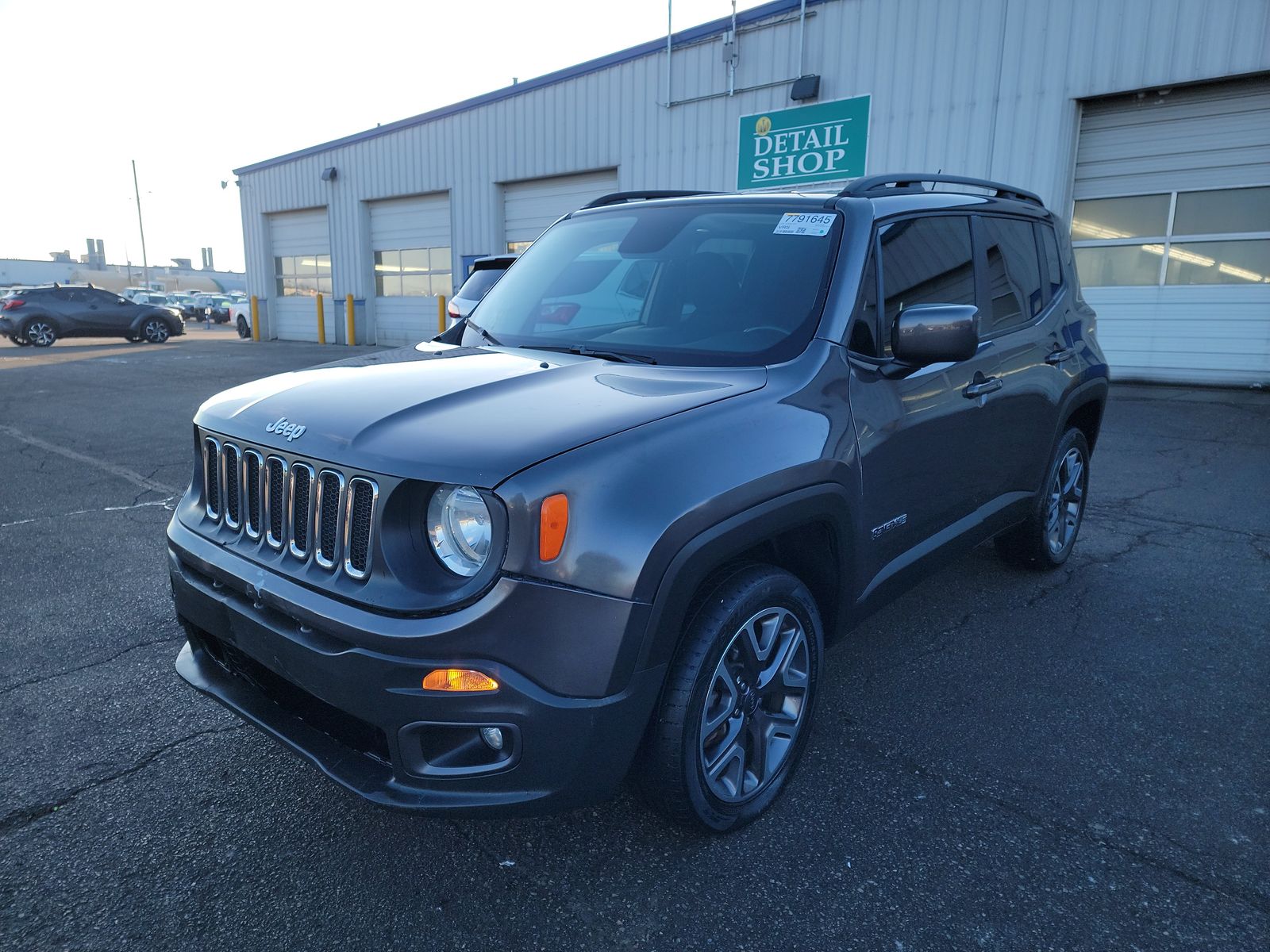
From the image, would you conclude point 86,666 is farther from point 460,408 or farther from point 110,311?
point 110,311

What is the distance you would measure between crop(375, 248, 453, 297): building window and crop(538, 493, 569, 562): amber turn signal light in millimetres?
19796

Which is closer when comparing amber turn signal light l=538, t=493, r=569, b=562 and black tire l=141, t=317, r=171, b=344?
amber turn signal light l=538, t=493, r=569, b=562

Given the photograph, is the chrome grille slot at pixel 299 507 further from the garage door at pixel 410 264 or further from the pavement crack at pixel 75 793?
the garage door at pixel 410 264

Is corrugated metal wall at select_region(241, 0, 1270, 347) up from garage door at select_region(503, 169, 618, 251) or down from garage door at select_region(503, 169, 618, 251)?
up

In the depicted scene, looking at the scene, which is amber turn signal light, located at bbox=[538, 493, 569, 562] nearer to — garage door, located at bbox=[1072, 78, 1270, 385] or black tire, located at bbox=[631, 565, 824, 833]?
black tire, located at bbox=[631, 565, 824, 833]

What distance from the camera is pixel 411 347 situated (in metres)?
3.44

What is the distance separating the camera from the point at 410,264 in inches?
860

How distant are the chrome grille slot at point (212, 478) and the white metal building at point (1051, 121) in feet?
40.6

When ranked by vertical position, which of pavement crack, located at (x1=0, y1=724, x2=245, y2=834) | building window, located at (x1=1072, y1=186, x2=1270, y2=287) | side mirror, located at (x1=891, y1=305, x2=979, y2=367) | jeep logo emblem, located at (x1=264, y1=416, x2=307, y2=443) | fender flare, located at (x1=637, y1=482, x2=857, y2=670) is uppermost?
building window, located at (x1=1072, y1=186, x2=1270, y2=287)

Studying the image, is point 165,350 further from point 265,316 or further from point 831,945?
point 831,945

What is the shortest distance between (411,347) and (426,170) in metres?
18.9

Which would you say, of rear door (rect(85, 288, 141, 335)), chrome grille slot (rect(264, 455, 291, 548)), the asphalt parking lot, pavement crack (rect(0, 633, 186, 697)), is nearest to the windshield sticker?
the asphalt parking lot

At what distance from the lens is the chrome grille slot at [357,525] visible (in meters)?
2.05

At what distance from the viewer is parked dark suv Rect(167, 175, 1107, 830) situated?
76.2 inches
